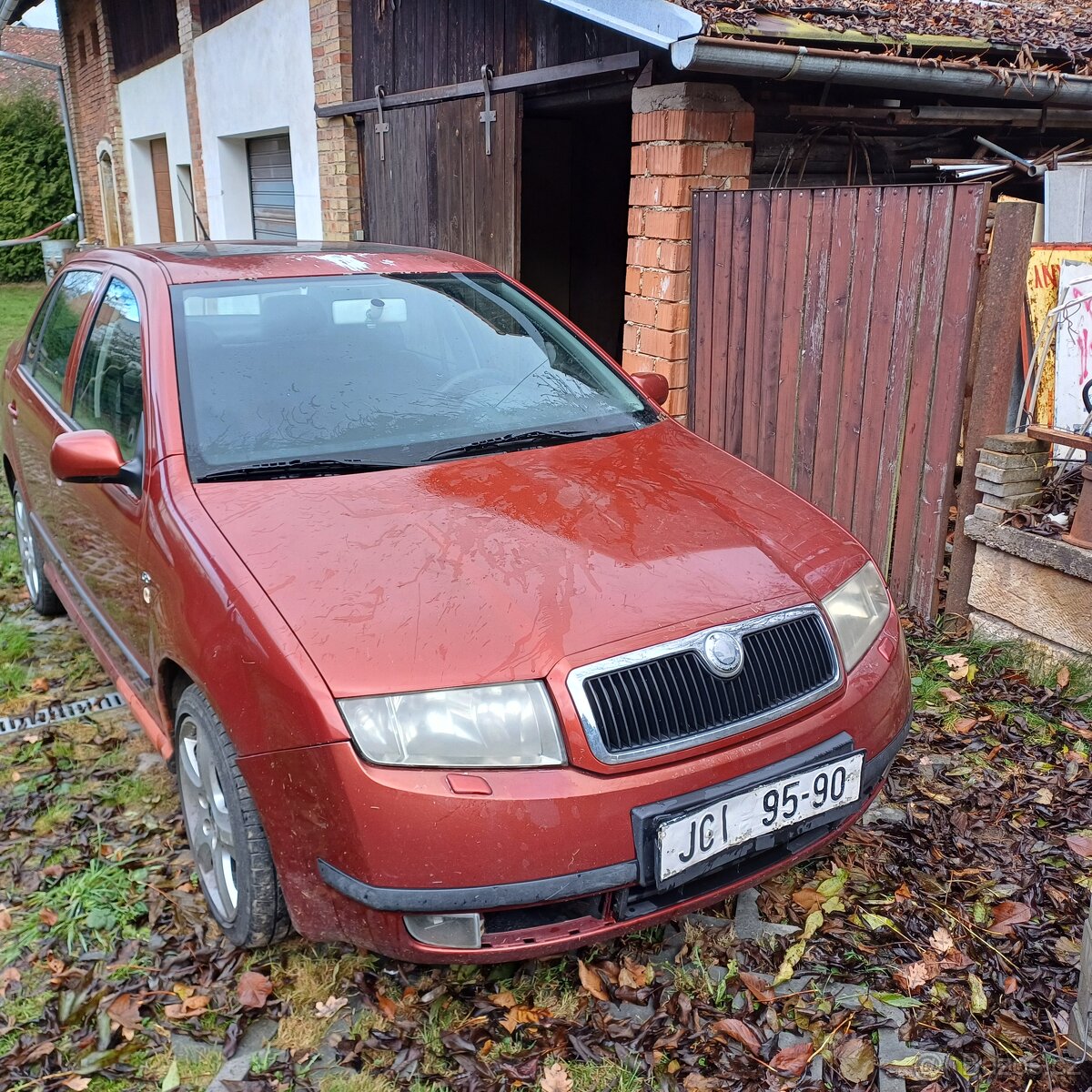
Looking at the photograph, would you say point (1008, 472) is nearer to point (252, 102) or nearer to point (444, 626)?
point (444, 626)

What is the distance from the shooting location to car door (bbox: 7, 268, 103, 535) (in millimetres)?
3738

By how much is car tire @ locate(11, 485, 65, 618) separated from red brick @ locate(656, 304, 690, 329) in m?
3.23

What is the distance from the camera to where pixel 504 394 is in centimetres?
319

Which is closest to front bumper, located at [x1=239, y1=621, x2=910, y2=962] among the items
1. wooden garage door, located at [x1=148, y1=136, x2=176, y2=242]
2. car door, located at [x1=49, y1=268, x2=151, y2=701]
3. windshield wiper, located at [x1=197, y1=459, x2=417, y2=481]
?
windshield wiper, located at [x1=197, y1=459, x2=417, y2=481]

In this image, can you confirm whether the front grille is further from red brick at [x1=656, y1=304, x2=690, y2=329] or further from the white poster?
red brick at [x1=656, y1=304, x2=690, y2=329]

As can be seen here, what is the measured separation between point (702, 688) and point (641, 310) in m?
3.67

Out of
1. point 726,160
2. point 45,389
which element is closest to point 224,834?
point 45,389

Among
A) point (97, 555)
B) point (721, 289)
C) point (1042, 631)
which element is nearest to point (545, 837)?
point (97, 555)

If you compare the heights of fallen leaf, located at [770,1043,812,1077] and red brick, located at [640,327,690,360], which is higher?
red brick, located at [640,327,690,360]

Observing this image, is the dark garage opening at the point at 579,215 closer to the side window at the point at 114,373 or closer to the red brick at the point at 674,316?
the red brick at the point at 674,316

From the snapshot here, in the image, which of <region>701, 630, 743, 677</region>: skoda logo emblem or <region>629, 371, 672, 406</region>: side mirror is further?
<region>629, 371, 672, 406</region>: side mirror

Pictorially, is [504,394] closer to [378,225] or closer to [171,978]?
[171,978]

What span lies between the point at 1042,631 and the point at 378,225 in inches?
254

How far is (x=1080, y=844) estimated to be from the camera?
2.96m
